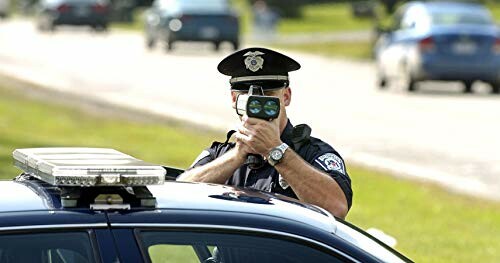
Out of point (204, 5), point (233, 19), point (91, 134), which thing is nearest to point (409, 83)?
point (91, 134)

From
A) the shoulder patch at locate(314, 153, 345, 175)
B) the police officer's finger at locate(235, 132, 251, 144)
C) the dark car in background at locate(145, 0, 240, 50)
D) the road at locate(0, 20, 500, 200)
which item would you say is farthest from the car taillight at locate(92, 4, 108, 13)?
the police officer's finger at locate(235, 132, 251, 144)

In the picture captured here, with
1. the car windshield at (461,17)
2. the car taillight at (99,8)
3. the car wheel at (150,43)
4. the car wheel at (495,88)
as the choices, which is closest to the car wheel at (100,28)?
the car taillight at (99,8)

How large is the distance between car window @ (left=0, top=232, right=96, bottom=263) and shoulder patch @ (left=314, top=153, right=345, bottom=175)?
1700mm

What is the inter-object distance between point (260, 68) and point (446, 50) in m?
20.6

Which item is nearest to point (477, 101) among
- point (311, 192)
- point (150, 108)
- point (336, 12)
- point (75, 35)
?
point (150, 108)

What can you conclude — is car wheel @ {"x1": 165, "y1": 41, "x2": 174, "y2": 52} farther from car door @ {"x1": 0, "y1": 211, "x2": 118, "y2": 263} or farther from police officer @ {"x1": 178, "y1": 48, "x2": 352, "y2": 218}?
car door @ {"x1": 0, "y1": 211, "x2": 118, "y2": 263}

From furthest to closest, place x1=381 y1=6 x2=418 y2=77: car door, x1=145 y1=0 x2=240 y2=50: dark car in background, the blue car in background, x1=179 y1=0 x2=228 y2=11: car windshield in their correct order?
x1=179 y1=0 x2=228 y2=11: car windshield → x1=145 y1=0 x2=240 y2=50: dark car in background → x1=381 y1=6 x2=418 y2=77: car door → the blue car in background

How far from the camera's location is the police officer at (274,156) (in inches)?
204

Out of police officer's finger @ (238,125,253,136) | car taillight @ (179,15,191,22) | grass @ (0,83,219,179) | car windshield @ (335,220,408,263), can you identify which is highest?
police officer's finger @ (238,125,253,136)

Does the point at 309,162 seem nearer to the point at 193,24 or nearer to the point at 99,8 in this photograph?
the point at 193,24

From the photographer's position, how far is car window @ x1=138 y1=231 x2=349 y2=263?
12.7 feet

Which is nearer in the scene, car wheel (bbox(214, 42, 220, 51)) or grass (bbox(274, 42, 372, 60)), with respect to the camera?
grass (bbox(274, 42, 372, 60))

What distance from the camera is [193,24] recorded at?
38750mm

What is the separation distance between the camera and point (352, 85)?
28.4 metres
